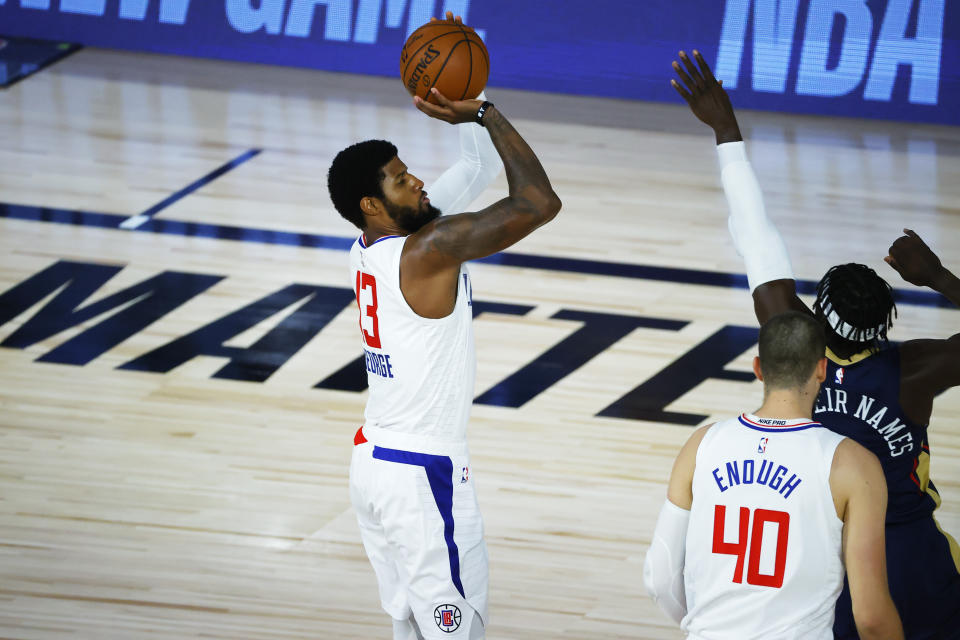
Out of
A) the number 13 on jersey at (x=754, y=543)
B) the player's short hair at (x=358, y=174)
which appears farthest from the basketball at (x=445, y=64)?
the number 13 on jersey at (x=754, y=543)

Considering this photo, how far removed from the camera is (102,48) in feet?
37.7

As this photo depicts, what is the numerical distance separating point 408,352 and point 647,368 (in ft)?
9.54

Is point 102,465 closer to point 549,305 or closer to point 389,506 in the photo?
point 389,506

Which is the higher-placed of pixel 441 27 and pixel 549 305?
pixel 441 27

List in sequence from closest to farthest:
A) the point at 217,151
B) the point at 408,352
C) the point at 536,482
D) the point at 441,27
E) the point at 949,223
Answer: the point at 408,352
the point at 441,27
the point at 536,482
the point at 949,223
the point at 217,151

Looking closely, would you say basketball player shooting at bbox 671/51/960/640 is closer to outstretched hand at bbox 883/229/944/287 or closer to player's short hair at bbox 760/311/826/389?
outstretched hand at bbox 883/229/944/287

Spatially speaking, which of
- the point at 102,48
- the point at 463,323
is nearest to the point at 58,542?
the point at 463,323

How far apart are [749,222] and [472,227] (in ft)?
2.26

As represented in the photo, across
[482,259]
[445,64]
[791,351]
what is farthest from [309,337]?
[791,351]

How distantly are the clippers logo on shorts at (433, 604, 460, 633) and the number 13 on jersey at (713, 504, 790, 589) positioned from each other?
3.28 feet

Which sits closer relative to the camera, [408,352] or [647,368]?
[408,352]

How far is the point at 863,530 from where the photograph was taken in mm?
2303

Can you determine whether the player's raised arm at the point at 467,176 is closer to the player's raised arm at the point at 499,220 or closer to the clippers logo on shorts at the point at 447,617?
the player's raised arm at the point at 499,220

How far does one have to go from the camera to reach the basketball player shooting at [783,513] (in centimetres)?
232
